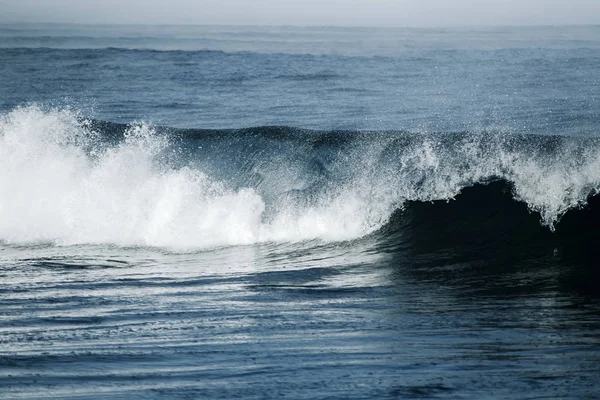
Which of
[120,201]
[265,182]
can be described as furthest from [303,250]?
[120,201]

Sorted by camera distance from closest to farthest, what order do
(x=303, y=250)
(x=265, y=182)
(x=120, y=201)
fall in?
(x=303, y=250) < (x=120, y=201) < (x=265, y=182)

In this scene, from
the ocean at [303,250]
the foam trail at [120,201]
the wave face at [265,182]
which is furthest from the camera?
the foam trail at [120,201]

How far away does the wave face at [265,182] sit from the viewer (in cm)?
1097

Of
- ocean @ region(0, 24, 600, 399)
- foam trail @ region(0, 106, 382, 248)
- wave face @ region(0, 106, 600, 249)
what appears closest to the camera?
ocean @ region(0, 24, 600, 399)

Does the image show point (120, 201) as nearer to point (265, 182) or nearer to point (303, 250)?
point (265, 182)

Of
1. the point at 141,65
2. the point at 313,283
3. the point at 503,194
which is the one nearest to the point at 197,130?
the point at 503,194

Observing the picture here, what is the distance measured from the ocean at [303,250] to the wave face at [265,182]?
→ 38 millimetres

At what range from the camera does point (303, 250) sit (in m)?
10.2

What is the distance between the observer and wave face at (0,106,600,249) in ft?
36.0

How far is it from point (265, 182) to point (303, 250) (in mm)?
3075

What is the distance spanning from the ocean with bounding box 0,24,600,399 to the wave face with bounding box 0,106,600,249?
4 cm

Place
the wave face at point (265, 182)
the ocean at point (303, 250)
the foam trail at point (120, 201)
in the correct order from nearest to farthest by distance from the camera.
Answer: the ocean at point (303, 250) → the wave face at point (265, 182) → the foam trail at point (120, 201)

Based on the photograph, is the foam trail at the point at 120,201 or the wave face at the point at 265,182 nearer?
the wave face at the point at 265,182

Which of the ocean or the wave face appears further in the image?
the wave face
